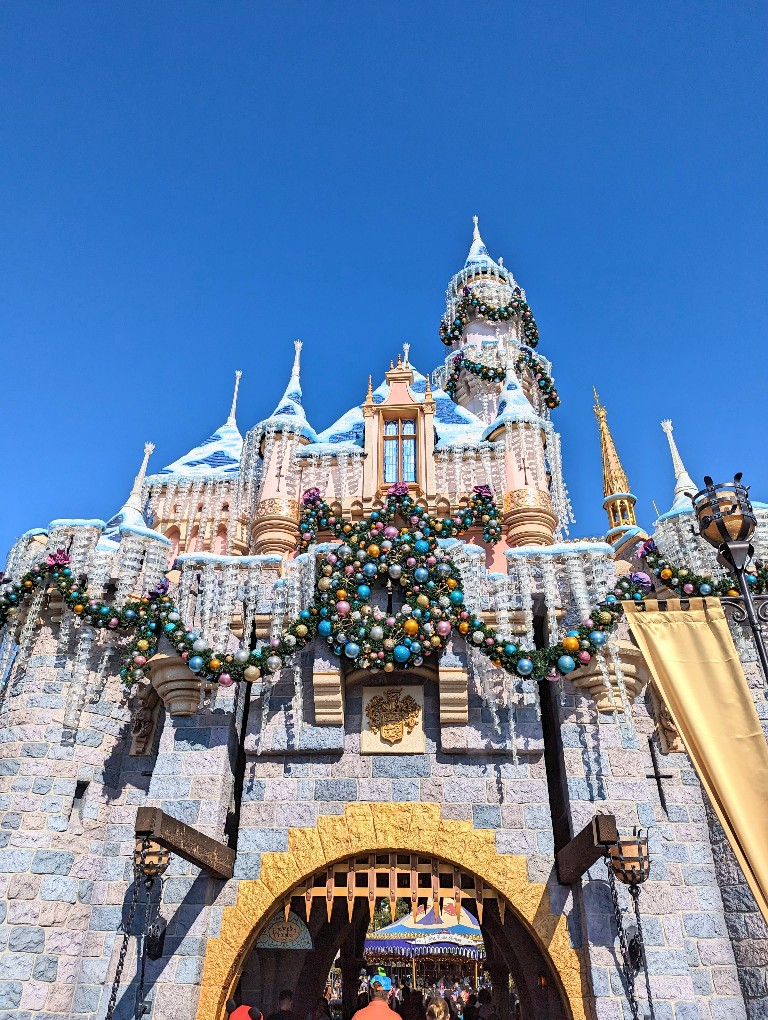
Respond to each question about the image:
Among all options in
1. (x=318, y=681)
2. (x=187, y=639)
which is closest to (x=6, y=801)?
(x=187, y=639)

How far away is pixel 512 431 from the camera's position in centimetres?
1532

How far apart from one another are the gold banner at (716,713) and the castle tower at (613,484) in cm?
1931

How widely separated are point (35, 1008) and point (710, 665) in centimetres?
882

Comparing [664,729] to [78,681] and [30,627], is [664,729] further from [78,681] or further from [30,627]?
[30,627]

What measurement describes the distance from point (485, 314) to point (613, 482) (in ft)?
33.9

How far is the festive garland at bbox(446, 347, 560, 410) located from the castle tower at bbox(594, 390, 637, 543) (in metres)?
4.55

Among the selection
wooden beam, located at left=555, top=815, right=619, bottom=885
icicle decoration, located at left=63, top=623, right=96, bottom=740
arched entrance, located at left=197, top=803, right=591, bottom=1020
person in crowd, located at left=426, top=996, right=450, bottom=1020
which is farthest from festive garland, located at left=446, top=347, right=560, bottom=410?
person in crowd, located at left=426, top=996, right=450, bottom=1020

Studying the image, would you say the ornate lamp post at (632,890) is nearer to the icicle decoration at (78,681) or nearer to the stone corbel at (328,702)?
the stone corbel at (328,702)

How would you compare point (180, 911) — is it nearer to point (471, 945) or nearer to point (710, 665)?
point (710, 665)

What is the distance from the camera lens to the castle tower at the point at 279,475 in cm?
1416

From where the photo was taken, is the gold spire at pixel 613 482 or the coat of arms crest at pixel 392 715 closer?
the coat of arms crest at pixel 392 715

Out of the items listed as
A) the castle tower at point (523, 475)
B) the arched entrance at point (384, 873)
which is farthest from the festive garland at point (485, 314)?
the arched entrance at point (384, 873)

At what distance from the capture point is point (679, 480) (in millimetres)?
12258

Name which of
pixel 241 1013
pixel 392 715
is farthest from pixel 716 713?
pixel 241 1013
